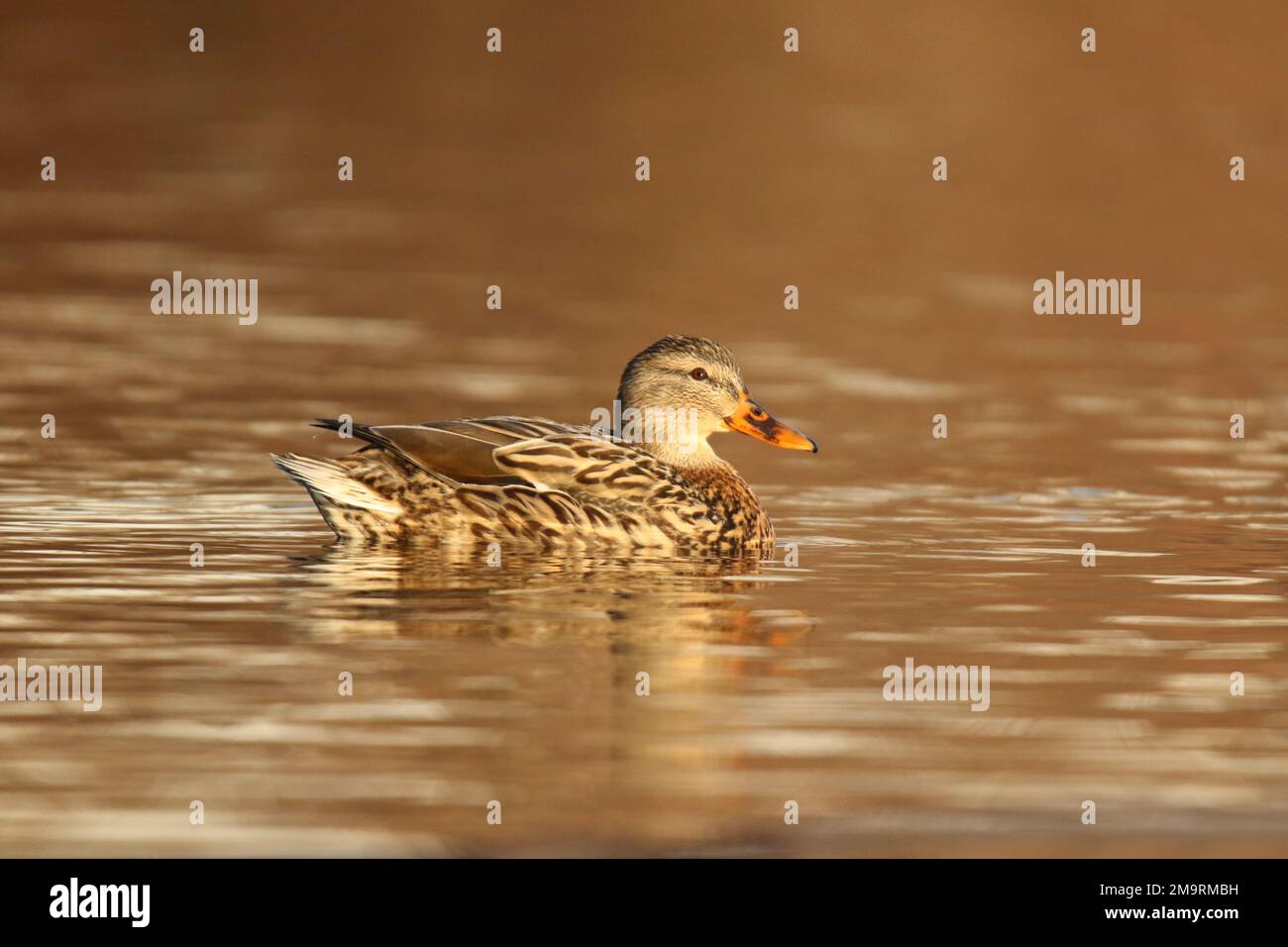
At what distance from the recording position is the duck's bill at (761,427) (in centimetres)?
1405

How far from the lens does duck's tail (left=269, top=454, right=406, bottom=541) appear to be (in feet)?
42.0

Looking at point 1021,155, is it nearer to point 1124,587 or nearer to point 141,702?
point 1124,587

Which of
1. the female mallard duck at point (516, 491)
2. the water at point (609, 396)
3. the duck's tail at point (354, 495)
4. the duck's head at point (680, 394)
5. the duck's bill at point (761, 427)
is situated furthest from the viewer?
the duck's bill at point (761, 427)

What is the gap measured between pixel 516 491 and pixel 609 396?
582 centimetres

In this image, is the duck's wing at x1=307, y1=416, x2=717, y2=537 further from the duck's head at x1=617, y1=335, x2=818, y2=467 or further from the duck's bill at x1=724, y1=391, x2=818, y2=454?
the duck's bill at x1=724, y1=391, x2=818, y2=454

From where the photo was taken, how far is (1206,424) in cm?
1803

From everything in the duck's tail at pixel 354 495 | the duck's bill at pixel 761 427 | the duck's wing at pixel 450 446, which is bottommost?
the duck's tail at pixel 354 495

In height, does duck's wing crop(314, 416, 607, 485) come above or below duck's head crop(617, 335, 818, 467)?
below

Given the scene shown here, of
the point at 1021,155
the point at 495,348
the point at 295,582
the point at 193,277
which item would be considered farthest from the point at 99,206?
the point at 295,582

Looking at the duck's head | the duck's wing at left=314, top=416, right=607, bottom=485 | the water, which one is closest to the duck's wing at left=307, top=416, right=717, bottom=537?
the duck's wing at left=314, top=416, right=607, bottom=485

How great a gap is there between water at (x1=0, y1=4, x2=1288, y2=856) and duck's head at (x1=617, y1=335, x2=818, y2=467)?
2.71 ft

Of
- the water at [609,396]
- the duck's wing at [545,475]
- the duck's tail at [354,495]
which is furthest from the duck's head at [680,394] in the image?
the duck's tail at [354,495]

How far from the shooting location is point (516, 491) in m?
13.0

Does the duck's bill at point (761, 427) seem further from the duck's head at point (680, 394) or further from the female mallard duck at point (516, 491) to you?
the female mallard duck at point (516, 491)
